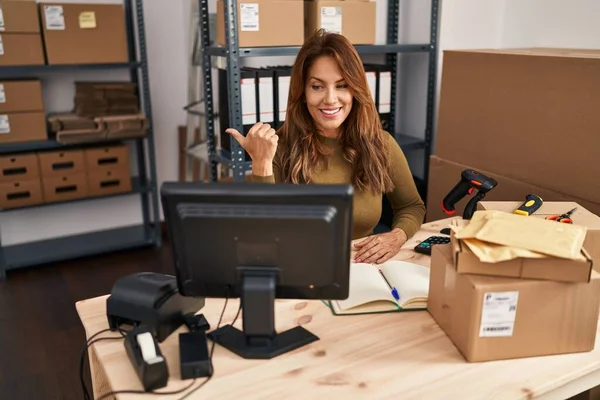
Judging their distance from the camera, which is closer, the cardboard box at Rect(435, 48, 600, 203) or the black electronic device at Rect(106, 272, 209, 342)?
the black electronic device at Rect(106, 272, 209, 342)

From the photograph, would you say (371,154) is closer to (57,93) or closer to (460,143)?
(460,143)

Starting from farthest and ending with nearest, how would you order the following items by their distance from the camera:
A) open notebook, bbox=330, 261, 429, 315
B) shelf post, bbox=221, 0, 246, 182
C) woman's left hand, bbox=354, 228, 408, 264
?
shelf post, bbox=221, 0, 246, 182 → woman's left hand, bbox=354, 228, 408, 264 → open notebook, bbox=330, 261, 429, 315

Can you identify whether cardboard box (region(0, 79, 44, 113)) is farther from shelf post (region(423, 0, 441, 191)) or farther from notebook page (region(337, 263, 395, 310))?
notebook page (region(337, 263, 395, 310))

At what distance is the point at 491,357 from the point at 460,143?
4.48ft

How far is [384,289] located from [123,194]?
102 inches

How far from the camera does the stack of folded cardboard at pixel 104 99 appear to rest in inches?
129

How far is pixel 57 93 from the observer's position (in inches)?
136

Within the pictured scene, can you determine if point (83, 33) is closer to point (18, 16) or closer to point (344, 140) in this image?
point (18, 16)

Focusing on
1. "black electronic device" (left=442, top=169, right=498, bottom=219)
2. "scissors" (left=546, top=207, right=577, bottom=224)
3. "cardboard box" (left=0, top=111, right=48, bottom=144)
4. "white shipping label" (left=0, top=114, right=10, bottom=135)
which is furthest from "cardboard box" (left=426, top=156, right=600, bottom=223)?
"white shipping label" (left=0, top=114, right=10, bottom=135)

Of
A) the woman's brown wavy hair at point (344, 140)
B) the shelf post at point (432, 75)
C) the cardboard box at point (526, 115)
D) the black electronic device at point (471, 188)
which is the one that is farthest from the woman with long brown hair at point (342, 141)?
the shelf post at point (432, 75)

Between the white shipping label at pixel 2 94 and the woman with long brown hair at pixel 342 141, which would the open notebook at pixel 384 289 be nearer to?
the woman with long brown hair at pixel 342 141

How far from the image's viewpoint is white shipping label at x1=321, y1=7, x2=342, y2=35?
8.47 ft

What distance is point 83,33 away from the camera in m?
3.14

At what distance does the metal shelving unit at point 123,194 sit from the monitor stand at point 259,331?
251 centimetres
